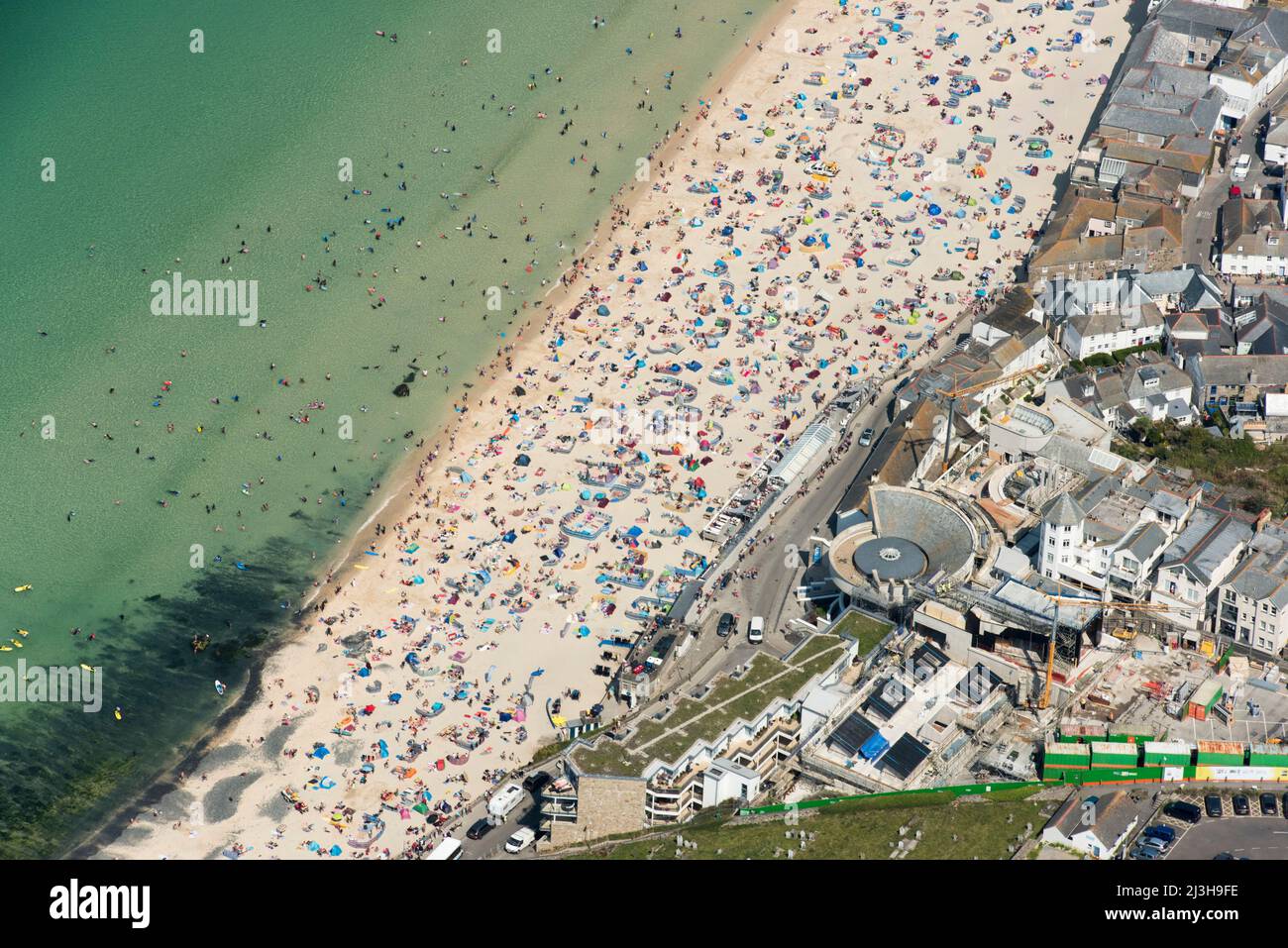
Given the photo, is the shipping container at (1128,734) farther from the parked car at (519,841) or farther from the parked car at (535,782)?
the parked car at (519,841)

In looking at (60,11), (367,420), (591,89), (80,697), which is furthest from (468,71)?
(80,697)

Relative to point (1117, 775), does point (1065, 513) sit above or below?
above

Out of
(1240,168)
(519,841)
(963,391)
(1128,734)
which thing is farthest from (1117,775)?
(1240,168)

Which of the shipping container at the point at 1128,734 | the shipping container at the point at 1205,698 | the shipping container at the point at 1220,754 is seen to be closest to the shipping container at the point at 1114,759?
the shipping container at the point at 1128,734

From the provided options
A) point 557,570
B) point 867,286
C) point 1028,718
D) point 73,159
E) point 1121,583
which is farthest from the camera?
point 73,159

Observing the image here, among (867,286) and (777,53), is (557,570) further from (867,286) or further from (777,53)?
(777,53)

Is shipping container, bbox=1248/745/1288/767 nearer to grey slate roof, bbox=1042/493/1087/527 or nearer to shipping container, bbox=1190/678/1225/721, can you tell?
shipping container, bbox=1190/678/1225/721

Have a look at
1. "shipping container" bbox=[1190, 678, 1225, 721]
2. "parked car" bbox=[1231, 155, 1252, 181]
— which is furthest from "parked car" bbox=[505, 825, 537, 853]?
"parked car" bbox=[1231, 155, 1252, 181]

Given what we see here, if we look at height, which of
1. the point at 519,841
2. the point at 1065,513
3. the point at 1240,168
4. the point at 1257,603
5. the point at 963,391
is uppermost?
the point at 1240,168

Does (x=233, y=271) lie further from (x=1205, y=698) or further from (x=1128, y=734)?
(x=1205, y=698)
